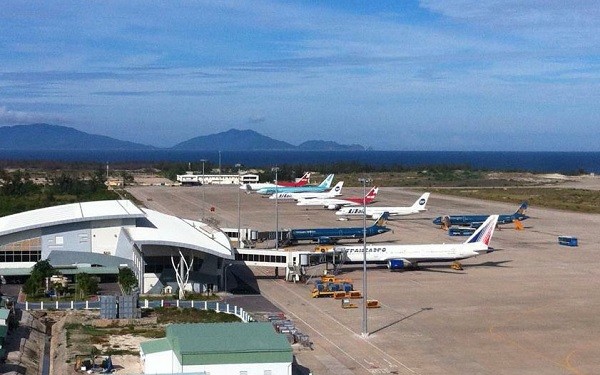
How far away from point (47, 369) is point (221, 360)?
11.7m

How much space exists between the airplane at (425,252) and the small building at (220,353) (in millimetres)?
36156

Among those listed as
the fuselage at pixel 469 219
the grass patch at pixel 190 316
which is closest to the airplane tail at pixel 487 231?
the grass patch at pixel 190 316

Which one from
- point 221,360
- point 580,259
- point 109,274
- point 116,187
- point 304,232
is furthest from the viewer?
point 116,187

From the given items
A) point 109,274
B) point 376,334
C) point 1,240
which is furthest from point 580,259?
point 1,240

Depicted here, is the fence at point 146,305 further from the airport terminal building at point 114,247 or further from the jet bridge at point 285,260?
the jet bridge at point 285,260

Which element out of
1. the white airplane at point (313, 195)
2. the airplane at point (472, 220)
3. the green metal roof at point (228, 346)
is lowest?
the green metal roof at point (228, 346)

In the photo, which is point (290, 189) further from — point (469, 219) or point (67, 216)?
point (67, 216)

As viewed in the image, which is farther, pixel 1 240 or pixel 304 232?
pixel 304 232

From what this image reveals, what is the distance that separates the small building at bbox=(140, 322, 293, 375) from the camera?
129 feet

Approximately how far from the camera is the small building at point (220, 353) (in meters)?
39.2

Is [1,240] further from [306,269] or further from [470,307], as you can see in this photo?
[470,307]

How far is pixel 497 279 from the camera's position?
73875 mm

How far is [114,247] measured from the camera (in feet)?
250

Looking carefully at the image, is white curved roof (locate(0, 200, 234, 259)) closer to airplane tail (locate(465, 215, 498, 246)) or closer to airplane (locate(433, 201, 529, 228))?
airplane tail (locate(465, 215, 498, 246))
